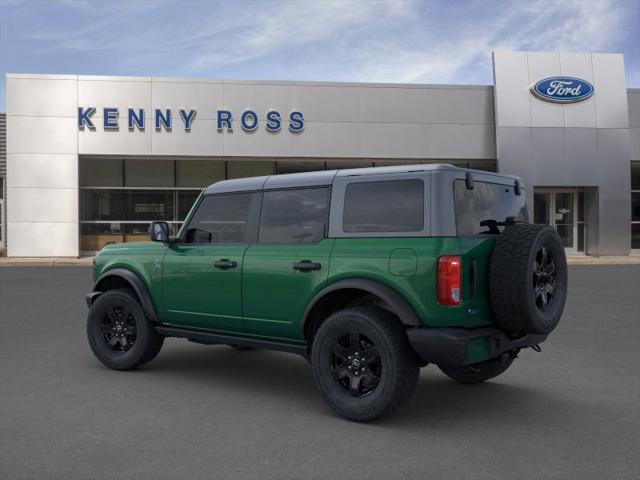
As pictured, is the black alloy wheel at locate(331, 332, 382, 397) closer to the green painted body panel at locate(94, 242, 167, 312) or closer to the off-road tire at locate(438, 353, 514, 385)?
the off-road tire at locate(438, 353, 514, 385)

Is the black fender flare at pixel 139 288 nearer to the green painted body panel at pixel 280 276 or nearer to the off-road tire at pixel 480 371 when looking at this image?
the green painted body panel at pixel 280 276

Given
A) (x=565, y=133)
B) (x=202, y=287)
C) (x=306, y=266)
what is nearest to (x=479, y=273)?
(x=306, y=266)

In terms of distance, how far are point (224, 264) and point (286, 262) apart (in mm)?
710

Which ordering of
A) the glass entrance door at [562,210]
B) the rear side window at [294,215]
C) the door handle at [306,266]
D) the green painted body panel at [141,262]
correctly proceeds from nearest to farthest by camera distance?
the door handle at [306,266] < the rear side window at [294,215] < the green painted body panel at [141,262] < the glass entrance door at [562,210]

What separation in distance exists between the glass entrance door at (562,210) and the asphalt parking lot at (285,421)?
19.2m

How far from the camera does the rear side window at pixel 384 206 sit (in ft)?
15.5

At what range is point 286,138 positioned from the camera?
2458cm

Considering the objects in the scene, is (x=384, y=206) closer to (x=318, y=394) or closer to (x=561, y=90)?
(x=318, y=394)

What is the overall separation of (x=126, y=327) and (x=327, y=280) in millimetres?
2716

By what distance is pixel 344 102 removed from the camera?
973 inches

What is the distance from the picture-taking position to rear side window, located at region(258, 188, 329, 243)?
5.30 meters

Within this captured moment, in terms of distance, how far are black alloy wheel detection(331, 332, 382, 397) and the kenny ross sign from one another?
20219mm

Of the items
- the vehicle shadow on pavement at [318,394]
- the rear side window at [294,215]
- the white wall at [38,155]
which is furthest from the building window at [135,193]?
the rear side window at [294,215]

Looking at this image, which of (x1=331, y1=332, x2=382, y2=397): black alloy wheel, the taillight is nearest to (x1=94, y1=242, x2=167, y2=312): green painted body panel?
(x1=331, y1=332, x2=382, y2=397): black alloy wheel
